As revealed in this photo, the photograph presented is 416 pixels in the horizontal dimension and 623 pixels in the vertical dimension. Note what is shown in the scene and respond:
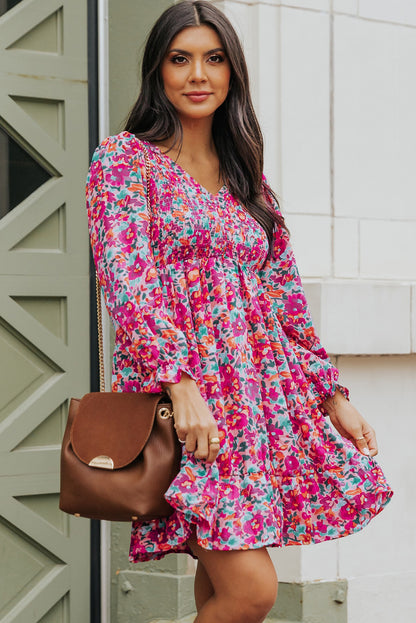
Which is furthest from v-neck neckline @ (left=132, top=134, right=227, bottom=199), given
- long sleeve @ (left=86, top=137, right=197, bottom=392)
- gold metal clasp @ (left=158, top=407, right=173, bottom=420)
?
gold metal clasp @ (left=158, top=407, right=173, bottom=420)

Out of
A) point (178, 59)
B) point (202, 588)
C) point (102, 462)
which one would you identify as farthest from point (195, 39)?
point (202, 588)

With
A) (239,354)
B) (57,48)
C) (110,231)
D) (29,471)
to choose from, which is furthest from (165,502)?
(57,48)

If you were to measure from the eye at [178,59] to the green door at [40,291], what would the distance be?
1.29 meters

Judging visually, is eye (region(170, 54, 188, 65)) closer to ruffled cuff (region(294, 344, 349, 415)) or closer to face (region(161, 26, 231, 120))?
face (region(161, 26, 231, 120))

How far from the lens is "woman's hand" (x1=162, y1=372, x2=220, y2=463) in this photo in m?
2.57

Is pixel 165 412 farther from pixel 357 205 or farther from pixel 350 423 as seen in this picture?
pixel 357 205

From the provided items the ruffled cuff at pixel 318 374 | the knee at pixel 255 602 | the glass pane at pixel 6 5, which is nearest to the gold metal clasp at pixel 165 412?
the knee at pixel 255 602

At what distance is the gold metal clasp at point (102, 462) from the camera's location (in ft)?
8.70

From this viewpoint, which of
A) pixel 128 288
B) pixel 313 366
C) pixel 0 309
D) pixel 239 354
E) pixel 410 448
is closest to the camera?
pixel 128 288

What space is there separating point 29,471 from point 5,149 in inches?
49.1

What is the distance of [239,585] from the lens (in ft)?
8.86

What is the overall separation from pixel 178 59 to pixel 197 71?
80 millimetres

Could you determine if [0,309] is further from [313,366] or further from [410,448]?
[410,448]

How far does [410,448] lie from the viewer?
A: 177 inches
